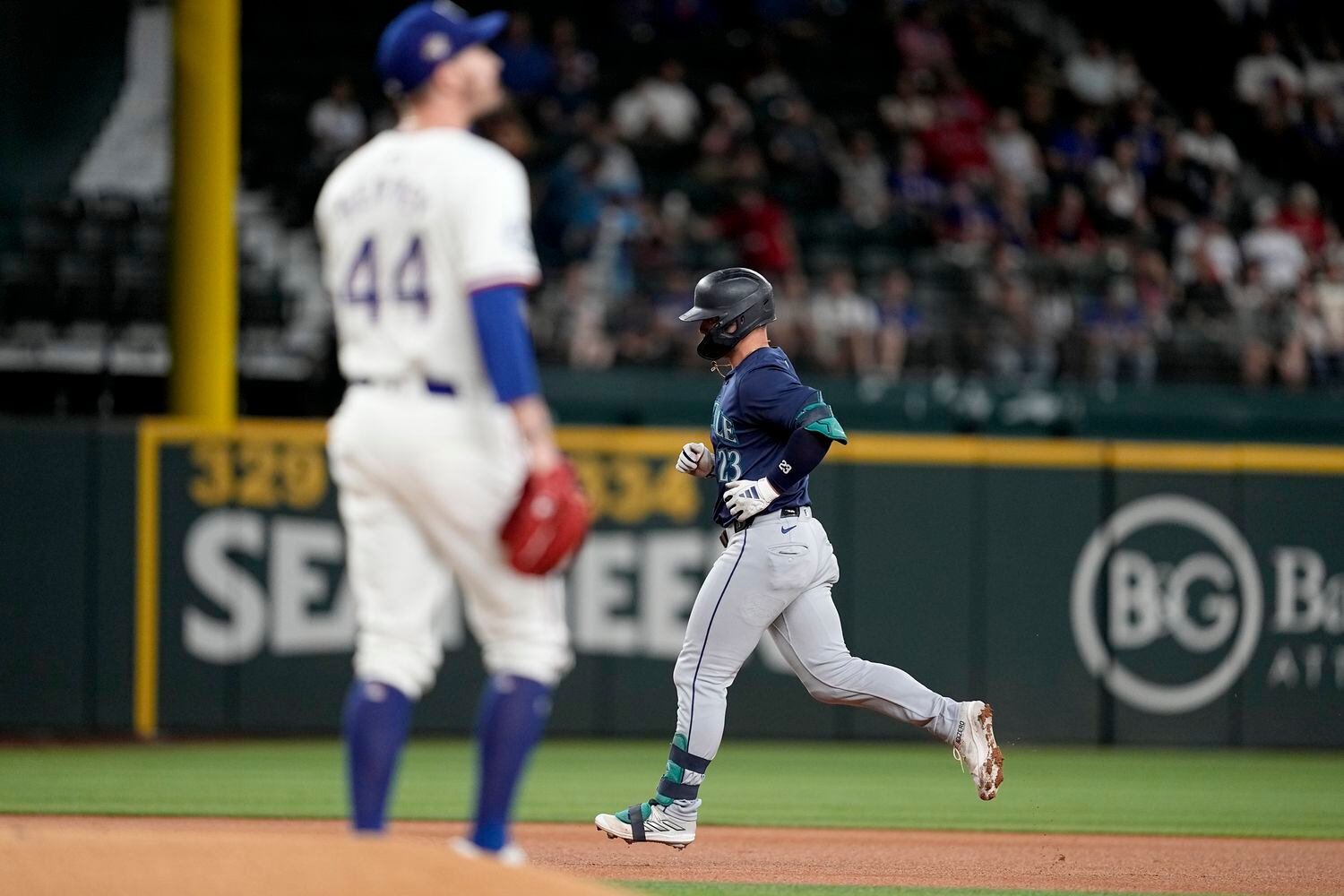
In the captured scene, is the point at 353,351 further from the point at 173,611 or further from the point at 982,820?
the point at 173,611

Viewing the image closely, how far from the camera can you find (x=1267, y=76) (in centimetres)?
1855

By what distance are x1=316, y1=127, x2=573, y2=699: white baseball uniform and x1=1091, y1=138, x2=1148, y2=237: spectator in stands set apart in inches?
512

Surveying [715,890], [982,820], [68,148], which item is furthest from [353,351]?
[68,148]

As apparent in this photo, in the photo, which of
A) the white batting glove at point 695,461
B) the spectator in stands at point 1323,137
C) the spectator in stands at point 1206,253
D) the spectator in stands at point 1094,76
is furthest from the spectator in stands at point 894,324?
the white batting glove at point 695,461

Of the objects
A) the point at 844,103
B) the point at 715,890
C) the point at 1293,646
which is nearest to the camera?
the point at 715,890

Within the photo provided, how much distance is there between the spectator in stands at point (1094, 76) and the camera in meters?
18.3

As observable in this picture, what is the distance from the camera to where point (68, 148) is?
16.6 meters

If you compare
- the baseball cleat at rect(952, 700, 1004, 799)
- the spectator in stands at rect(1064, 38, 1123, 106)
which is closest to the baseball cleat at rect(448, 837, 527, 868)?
the baseball cleat at rect(952, 700, 1004, 799)

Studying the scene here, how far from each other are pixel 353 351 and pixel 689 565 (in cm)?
780

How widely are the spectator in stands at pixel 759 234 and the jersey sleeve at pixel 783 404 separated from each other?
8.27m

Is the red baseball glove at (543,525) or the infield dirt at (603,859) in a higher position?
the red baseball glove at (543,525)

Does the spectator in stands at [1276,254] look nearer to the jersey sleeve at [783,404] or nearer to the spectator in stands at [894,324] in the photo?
the spectator in stands at [894,324]

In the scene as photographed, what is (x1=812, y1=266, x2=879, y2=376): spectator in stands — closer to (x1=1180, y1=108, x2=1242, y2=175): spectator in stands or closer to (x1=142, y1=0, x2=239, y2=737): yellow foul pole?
(x1=142, y1=0, x2=239, y2=737): yellow foul pole

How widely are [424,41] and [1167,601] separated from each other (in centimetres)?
927
